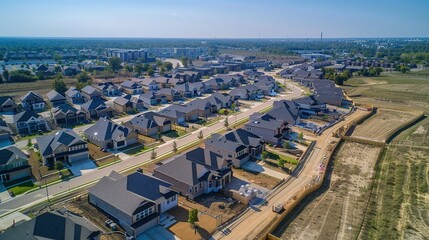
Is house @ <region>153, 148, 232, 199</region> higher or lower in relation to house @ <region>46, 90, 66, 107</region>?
lower

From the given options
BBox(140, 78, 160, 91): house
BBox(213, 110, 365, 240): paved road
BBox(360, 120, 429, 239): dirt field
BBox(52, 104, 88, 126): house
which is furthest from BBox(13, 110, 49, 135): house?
BBox(360, 120, 429, 239): dirt field

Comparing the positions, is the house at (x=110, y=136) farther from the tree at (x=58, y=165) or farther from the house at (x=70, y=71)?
the house at (x=70, y=71)

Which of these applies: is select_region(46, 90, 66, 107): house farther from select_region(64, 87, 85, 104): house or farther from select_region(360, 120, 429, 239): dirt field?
select_region(360, 120, 429, 239): dirt field

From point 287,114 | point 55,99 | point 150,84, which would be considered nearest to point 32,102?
point 55,99

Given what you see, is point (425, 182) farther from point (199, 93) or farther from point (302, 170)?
point (199, 93)

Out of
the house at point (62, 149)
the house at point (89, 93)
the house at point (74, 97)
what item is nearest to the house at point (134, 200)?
the house at point (62, 149)
